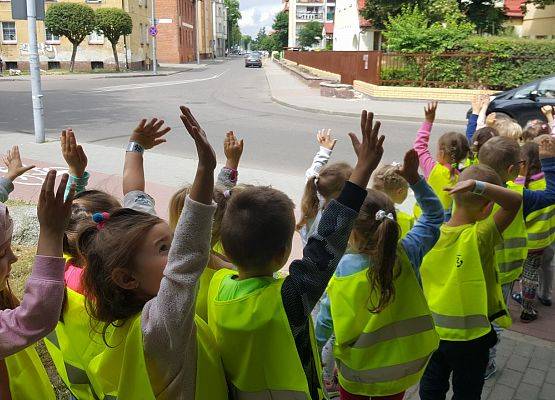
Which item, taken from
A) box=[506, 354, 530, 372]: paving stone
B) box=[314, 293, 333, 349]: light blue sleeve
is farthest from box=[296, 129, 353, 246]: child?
box=[506, 354, 530, 372]: paving stone

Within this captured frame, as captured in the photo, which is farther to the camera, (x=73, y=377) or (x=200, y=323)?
(x=73, y=377)

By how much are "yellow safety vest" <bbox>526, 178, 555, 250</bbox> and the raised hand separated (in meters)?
3.33

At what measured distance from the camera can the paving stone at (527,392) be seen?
3.18m

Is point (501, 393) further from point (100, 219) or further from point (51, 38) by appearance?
point (51, 38)

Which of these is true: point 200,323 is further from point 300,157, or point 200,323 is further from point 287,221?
point 300,157

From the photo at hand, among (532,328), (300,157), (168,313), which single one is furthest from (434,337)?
(300,157)

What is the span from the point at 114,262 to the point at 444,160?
112 inches

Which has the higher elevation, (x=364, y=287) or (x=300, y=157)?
(x=364, y=287)

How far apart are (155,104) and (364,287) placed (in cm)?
1833

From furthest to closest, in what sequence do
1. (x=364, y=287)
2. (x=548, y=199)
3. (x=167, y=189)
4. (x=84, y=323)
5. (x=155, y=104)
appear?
(x=155, y=104) → (x=167, y=189) → (x=548, y=199) → (x=364, y=287) → (x=84, y=323)

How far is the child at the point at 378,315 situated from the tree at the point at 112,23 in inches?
1633

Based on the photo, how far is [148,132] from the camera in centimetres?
284

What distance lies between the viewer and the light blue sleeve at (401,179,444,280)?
2.38 metres

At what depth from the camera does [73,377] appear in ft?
6.85
